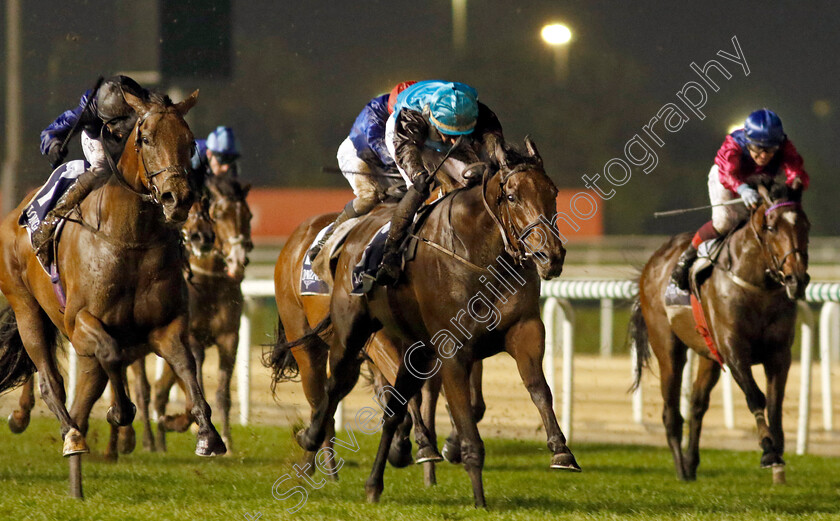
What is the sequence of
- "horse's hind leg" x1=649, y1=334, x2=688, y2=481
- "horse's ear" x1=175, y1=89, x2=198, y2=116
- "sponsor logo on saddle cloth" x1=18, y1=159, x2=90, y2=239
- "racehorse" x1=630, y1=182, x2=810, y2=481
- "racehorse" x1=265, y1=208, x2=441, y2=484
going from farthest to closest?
"horse's hind leg" x1=649, y1=334, x2=688, y2=481 → "racehorse" x1=630, y1=182, x2=810, y2=481 → "racehorse" x1=265, y1=208, x2=441, y2=484 → "sponsor logo on saddle cloth" x1=18, y1=159, x2=90, y2=239 → "horse's ear" x1=175, y1=89, x2=198, y2=116

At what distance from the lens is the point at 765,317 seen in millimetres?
6387

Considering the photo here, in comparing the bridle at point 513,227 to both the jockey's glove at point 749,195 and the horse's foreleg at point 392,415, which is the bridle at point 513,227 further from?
the jockey's glove at point 749,195

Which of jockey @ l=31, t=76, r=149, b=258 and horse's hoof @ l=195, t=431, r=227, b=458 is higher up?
jockey @ l=31, t=76, r=149, b=258

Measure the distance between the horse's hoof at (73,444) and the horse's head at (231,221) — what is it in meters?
2.73

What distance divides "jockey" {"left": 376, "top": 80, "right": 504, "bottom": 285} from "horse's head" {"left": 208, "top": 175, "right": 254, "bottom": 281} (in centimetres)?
282

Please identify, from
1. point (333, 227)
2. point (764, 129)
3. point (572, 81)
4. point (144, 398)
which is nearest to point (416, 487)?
point (333, 227)

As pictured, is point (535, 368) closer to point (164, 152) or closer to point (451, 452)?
point (164, 152)

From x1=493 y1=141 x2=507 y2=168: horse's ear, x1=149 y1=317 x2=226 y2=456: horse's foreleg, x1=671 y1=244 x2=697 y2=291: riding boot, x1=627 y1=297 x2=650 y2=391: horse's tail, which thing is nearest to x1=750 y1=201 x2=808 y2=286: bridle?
x1=671 y1=244 x2=697 y2=291: riding boot

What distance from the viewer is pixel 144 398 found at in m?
7.57

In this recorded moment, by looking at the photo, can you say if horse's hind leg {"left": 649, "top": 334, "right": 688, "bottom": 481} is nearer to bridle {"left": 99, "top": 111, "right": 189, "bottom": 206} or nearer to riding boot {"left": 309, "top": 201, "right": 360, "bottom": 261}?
riding boot {"left": 309, "top": 201, "right": 360, "bottom": 261}

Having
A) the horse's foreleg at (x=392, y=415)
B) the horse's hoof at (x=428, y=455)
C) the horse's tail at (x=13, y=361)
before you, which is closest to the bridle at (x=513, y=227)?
the horse's foreleg at (x=392, y=415)

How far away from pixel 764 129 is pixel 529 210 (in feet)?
8.11

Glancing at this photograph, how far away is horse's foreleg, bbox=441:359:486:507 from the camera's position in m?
4.77

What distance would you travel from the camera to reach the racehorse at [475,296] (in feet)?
14.6
